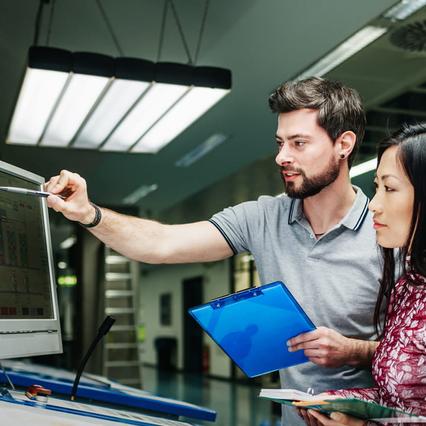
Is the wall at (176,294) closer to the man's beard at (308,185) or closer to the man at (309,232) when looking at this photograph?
the man at (309,232)

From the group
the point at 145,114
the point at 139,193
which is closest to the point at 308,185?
the point at 145,114

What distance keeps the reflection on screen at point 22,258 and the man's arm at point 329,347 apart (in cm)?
56

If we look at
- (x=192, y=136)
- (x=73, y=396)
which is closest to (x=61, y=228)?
(x=192, y=136)

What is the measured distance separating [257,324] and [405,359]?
322 mm

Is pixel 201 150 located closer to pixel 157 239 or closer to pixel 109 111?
pixel 109 111

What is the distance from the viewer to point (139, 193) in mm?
11008

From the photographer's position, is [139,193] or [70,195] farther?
[139,193]

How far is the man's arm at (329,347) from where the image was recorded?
1524 mm

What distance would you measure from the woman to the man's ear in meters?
0.24

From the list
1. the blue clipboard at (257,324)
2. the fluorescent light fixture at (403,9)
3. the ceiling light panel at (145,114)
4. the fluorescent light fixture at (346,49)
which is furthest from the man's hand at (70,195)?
the fluorescent light fixture at (346,49)

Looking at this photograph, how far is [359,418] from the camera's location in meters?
1.20

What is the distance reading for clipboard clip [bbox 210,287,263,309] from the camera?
1.46 metres

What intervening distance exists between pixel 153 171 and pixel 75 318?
281 centimetres

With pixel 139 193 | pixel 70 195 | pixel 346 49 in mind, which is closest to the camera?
pixel 70 195
